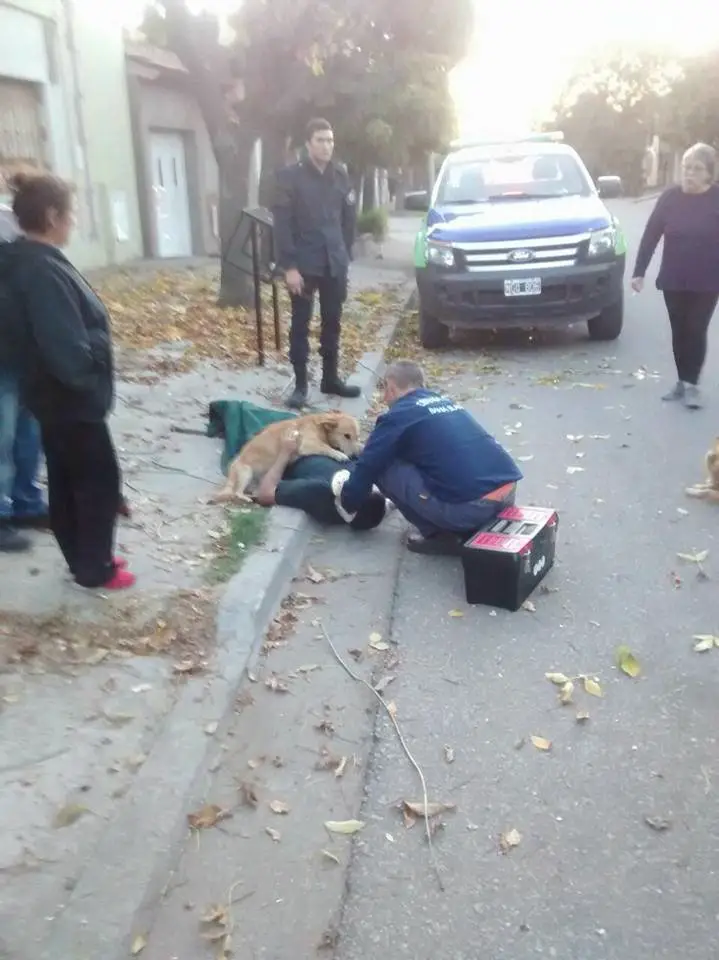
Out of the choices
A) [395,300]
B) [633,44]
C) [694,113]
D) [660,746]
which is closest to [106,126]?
[395,300]

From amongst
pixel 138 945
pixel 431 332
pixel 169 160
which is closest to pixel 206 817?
pixel 138 945

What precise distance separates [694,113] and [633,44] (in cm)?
1294

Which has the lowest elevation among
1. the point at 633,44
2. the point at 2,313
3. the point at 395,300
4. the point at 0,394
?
the point at 395,300

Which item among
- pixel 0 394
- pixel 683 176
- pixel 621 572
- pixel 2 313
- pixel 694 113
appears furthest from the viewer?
pixel 694 113

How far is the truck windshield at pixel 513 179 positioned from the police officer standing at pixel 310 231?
3.95 m

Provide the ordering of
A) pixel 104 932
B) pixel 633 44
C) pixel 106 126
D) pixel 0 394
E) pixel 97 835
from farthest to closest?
pixel 633 44 < pixel 106 126 < pixel 0 394 < pixel 97 835 < pixel 104 932

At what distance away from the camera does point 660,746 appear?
3.57 m

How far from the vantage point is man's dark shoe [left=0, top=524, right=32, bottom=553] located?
15.6 ft

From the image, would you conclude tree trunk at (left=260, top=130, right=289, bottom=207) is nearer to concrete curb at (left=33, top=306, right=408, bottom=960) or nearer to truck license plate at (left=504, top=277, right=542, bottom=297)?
truck license plate at (left=504, top=277, right=542, bottom=297)

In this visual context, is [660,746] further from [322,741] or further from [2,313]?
[2,313]

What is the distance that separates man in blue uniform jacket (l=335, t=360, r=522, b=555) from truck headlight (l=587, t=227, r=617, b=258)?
5594mm

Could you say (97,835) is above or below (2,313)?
below

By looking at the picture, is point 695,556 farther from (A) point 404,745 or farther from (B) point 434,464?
(A) point 404,745

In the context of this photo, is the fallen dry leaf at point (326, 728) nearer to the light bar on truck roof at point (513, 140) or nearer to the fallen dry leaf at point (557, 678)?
the fallen dry leaf at point (557, 678)
